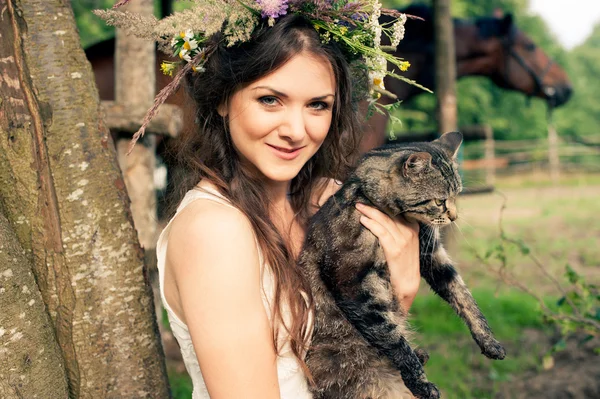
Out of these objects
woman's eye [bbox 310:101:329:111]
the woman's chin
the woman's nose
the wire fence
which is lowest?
the wire fence

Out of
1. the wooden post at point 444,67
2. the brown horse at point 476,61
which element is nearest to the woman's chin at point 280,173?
the brown horse at point 476,61

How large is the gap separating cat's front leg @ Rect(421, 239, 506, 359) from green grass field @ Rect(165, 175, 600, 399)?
0.16 m

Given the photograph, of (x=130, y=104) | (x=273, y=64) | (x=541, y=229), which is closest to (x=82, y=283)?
(x=273, y=64)

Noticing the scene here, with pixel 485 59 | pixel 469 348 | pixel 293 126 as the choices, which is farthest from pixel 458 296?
pixel 485 59

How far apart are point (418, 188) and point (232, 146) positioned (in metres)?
0.76

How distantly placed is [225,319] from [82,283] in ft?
1.60

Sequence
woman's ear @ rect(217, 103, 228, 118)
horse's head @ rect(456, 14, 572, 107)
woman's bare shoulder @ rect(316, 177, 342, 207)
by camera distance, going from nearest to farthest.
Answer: woman's ear @ rect(217, 103, 228, 118) < woman's bare shoulder @ rect(316, 177, 342, 207) < horse's head @ rect(456, 14, 572, 107)

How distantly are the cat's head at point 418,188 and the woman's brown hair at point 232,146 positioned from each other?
258 mm

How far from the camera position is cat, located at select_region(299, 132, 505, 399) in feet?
6.88

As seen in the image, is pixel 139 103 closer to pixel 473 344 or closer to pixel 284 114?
pixel 284 114

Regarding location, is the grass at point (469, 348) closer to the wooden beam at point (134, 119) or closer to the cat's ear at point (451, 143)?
the cat's ear at point (451, 143)

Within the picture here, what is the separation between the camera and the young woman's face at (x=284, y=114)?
1.79 m

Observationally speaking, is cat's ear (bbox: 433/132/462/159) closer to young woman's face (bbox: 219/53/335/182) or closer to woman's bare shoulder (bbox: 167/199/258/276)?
young woman's face (bbox: 219/53/335/182)

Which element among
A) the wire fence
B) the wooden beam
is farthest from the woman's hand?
the wire fence
